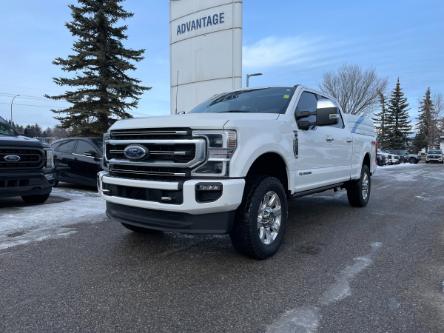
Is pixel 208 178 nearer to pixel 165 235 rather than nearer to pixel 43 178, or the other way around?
pixel 165 235

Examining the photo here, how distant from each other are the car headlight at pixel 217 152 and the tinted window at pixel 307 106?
1.58m

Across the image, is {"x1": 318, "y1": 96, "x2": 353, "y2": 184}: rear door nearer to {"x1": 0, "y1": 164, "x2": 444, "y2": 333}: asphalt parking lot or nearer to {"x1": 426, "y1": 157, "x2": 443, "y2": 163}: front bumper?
{"x1": 0, "y1": 164, "x2": 444, "y2": 333}: asphalt parking lot

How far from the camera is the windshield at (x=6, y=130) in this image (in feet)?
24.2

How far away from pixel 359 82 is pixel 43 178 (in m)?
35.8

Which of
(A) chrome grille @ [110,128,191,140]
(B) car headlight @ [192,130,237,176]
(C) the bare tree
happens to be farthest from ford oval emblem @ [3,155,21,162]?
(C) the bare tree

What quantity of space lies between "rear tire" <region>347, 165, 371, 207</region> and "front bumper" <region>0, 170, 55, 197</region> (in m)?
5.73

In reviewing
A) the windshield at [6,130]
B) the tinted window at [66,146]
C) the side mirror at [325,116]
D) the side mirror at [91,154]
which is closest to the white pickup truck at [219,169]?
the side mirror at [325,116]

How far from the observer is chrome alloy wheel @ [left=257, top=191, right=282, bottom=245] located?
405 cm

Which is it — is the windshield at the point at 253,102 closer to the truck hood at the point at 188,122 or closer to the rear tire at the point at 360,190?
the truck hood at the point at 188,122

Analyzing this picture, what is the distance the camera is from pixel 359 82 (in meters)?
37.5

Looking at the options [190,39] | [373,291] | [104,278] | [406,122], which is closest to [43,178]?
[104,278]

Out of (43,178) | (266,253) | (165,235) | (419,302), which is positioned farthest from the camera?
(43,178)

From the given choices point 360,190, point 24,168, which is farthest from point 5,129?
point 360,190

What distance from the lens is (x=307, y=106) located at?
539 cm
